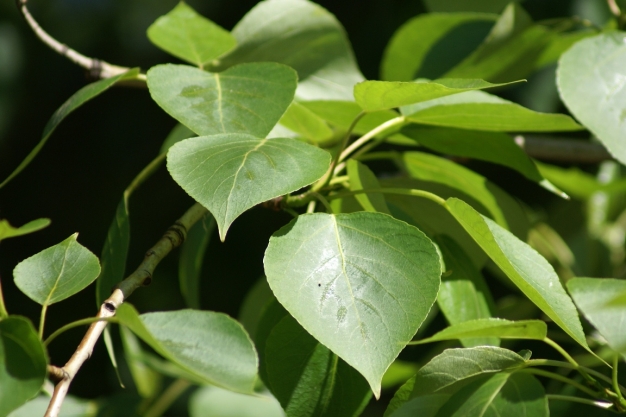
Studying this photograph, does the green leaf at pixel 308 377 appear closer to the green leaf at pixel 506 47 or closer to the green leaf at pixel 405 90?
the green leaf at pixel 405 90

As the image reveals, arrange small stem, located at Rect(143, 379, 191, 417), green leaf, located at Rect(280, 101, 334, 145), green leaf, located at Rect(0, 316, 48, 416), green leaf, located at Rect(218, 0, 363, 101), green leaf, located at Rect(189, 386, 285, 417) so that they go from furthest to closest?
small stem, located at Rect(143, 379, 191, 417)
green leaf, located at Rect(189, 386, 285, 417)
green leaf, located at Rect(218, 0, 363, 101)
green leaf, located at Rect(280, 101, 334, 145)
green leaf, located at Rect(0, 316, 48, 416)

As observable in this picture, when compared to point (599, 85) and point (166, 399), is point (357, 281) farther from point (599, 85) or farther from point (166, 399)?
point (166, 399)

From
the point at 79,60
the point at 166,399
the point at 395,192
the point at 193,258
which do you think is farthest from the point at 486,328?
the point at 166,399

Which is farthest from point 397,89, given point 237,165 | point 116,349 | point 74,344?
point 74,344

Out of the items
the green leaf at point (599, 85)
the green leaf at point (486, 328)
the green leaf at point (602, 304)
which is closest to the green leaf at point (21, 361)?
the green leaf at point (486, 328)

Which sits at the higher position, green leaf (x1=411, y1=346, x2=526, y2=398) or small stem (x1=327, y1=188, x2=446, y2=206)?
small stem (x1=327, y1=188, x2=446, y2=206)

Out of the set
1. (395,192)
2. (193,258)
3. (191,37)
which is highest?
(191,37)

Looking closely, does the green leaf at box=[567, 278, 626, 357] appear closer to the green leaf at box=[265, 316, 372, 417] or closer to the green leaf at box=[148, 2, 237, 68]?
the green leaf at box=[265, 316, 372, 417]

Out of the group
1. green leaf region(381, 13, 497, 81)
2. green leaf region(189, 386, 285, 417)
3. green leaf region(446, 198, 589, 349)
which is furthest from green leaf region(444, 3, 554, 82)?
green leaf region(189, 386, 285, 417)
